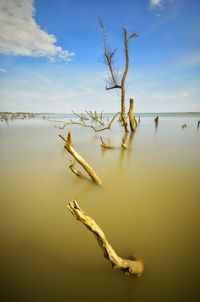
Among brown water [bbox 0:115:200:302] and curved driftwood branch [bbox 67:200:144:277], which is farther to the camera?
brown water [bbox 0:115:200:302]

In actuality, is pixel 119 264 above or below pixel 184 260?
above

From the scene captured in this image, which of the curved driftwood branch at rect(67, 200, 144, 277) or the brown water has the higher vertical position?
the curved driftwood branch at rect(67, 200, 144, 277)

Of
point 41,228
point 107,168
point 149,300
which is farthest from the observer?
point 107,168

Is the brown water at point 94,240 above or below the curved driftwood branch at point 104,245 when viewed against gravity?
below

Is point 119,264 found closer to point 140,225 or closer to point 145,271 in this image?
point 145,271

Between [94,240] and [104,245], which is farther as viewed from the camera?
[94,240]

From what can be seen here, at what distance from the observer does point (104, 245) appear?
150 cm

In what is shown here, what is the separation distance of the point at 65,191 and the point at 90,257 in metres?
2.08

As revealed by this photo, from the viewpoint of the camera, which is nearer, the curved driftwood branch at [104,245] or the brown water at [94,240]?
the curved driftwood branch at [104,245]

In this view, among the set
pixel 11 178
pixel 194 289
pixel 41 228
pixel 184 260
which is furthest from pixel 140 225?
pixel 11 178

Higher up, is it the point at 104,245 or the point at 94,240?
the point at 104,245

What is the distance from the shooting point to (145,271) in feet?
5.85

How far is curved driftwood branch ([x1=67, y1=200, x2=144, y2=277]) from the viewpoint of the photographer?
56.8 inches

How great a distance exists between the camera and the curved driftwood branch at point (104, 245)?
144 centimetres
